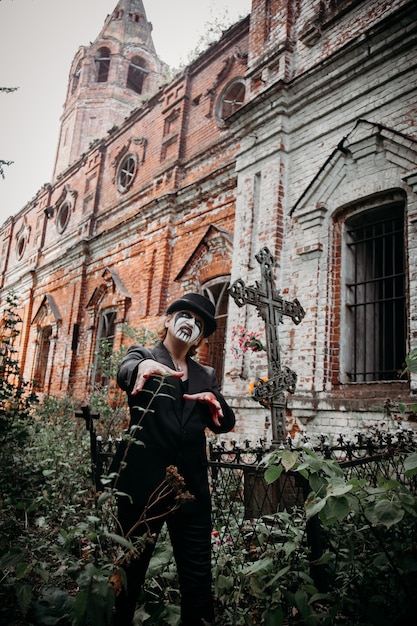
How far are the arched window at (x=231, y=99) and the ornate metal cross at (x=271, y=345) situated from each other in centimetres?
632

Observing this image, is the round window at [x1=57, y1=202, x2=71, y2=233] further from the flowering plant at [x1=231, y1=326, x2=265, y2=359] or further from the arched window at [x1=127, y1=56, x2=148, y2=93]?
the flowering plant at [x1=231, y1=326, x2=265, y2=359]

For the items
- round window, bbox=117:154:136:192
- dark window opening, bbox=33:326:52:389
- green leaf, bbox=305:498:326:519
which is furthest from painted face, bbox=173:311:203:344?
dark window opening, bbox=33:326:52:389

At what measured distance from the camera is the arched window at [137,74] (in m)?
21.2

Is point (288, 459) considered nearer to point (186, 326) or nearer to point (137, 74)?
point (186, 326)

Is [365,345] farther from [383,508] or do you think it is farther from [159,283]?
[159,283]

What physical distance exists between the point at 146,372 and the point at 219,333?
6.01 m

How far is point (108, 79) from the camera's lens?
2039 cm

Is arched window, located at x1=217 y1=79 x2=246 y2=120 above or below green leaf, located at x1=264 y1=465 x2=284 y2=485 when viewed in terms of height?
above

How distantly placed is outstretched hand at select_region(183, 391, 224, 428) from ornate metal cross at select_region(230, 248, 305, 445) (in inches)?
52.9

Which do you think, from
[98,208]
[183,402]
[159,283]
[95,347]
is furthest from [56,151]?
[183,402]

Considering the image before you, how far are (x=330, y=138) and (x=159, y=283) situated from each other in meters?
4.80

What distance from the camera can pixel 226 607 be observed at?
2.40 meters

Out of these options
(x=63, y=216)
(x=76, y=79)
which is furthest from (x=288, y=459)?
(x=76, y=79)

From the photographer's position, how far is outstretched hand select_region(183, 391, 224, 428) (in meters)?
2.27
